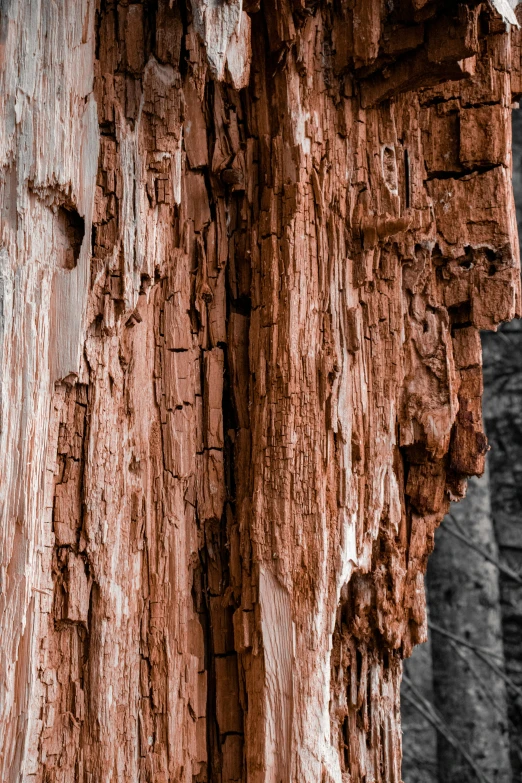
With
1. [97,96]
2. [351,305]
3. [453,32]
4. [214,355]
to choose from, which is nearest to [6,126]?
[97,96]

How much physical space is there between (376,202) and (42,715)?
3.52 ft

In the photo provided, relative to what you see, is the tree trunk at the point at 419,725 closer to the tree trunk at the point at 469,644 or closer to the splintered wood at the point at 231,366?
the tree trunk at the point at 469,644

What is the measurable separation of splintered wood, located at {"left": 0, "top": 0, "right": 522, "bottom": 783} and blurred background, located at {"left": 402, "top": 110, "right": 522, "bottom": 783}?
6.86 feet

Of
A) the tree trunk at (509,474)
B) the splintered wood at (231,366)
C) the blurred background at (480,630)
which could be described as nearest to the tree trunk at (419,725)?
the blurred background at (480,630)

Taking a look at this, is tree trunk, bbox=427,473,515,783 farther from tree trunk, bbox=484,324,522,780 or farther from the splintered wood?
the splintered wood

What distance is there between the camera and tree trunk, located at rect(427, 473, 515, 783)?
129 inches

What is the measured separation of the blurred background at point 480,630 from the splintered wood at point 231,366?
209 centimetres

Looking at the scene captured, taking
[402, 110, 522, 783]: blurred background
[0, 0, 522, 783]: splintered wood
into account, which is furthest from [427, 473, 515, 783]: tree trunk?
[0, 0, 522, 783]: splintered wood

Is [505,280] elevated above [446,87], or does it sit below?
below

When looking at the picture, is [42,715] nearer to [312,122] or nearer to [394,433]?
[394,433]

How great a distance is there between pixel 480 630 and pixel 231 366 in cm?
249

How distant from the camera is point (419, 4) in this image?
50.4 inches

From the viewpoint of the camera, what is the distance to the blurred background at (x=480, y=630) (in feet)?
10.8

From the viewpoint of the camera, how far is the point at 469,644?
10.7ft
